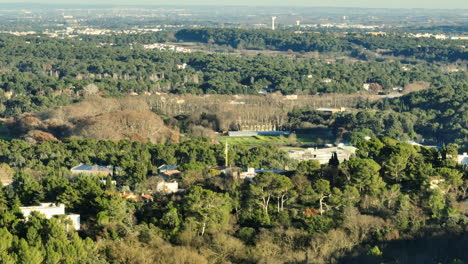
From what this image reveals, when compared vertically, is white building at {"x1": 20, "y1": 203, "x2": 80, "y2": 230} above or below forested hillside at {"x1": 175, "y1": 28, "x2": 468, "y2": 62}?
above

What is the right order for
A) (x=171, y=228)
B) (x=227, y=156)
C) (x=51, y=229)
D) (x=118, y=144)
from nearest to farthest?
(x=51, y=229), (x=171, y=228), (x=227, y=156), (x=118, y=144)

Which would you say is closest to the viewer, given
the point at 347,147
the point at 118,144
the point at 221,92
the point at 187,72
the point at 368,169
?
the point at 368,169

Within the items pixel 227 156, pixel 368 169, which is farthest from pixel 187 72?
pixel 368 169

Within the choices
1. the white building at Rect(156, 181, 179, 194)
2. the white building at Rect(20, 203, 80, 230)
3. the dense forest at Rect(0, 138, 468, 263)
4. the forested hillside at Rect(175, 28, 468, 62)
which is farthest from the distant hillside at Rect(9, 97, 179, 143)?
the forested hillside at Rect(175, 28, 468, 62)

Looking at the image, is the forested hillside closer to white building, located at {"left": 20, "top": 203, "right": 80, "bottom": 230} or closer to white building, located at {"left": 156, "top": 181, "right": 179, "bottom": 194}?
white building, located at {"left": 156, "top": 181, "right": 179, "bottom": 194}

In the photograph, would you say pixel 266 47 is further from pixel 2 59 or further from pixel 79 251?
pixel 79 251

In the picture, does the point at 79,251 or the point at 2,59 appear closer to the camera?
the point at 79,251

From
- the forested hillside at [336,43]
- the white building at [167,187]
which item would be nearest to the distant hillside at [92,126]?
the white building at [167,187]
